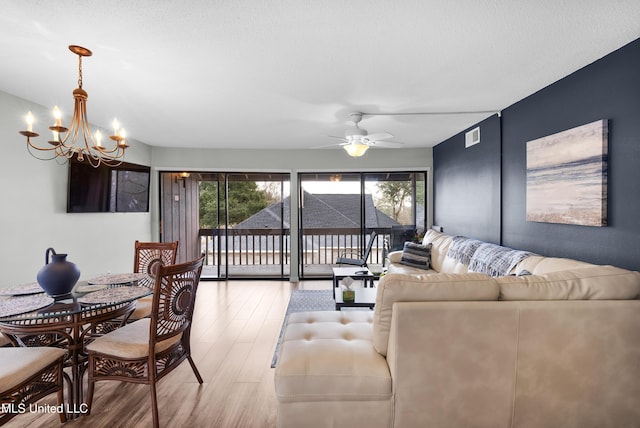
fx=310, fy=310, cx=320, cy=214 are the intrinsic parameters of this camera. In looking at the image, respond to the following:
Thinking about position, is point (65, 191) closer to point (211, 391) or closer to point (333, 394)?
point (211, 391)

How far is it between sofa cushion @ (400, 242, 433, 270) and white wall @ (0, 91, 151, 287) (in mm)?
3912

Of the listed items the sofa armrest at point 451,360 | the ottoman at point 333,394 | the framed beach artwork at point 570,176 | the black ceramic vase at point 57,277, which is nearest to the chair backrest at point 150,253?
the black ceramic vase at point 57,277

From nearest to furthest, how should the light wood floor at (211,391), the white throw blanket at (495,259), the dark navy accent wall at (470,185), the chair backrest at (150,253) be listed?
the light wood floor at (211,391) → the white throw blanket at (495,259) → the chair backrest at (150,253) → the dark navy accent wall at (470,185)

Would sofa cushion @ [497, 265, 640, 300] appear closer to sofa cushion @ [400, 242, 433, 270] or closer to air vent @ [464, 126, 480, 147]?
air vent @ [464, 126, 480, 147]

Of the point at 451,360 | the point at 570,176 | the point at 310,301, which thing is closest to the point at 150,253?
the point at 310,301

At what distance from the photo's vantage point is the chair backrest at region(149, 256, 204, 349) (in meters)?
1.89

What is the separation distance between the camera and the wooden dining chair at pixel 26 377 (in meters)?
1.65

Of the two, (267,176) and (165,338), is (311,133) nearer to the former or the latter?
(267,176)

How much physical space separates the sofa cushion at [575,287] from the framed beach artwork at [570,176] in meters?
0.73

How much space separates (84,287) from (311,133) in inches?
128

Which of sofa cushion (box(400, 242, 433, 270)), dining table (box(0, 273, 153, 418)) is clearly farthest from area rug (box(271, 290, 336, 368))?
dining table (box(0, 273, 153, 418))

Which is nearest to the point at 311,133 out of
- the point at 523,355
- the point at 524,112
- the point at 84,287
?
the point at 524,112

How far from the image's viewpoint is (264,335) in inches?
130

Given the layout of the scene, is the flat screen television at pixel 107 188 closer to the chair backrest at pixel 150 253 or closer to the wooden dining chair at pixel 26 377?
the chair backrest at pixel 150 253
